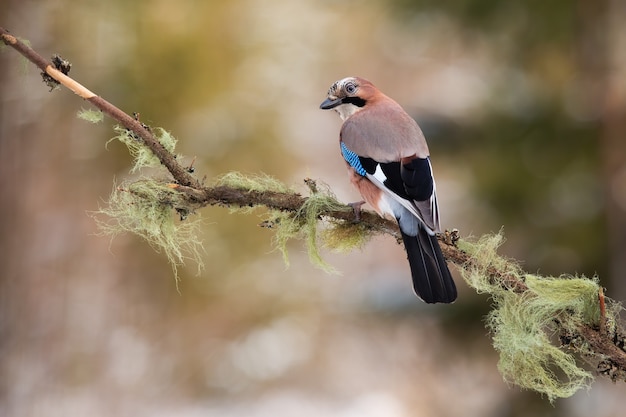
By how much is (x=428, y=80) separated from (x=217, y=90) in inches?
133

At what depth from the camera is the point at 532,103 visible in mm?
4125

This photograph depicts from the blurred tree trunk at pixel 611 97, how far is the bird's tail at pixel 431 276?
8.33 ft

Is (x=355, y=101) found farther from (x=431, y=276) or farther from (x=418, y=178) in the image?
(x=431, y=276)

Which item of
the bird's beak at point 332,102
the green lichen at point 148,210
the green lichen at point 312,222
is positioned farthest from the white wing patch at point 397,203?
the green lichen at point 148,210

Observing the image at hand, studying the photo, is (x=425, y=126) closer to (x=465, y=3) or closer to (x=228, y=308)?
(x=465, y=3)

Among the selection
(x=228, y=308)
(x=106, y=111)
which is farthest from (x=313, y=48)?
(x=106, y=111)

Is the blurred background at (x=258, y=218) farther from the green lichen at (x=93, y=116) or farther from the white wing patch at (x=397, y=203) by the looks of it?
the green lichen at (x=93, y=116)

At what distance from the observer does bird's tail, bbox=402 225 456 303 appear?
1438 mm

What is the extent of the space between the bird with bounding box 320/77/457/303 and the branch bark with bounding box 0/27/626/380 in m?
0.07

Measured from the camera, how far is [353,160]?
181 cm

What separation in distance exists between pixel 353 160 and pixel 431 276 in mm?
449

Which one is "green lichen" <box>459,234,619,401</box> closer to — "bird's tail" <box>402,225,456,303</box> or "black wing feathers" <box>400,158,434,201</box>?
"bird's tail" <box>402,225,456,303</box>

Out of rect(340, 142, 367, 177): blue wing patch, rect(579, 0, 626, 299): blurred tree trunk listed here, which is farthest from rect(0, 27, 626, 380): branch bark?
rect(579, 0, 626, 299): blurred tree trunk

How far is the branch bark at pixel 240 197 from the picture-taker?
1093 mm
